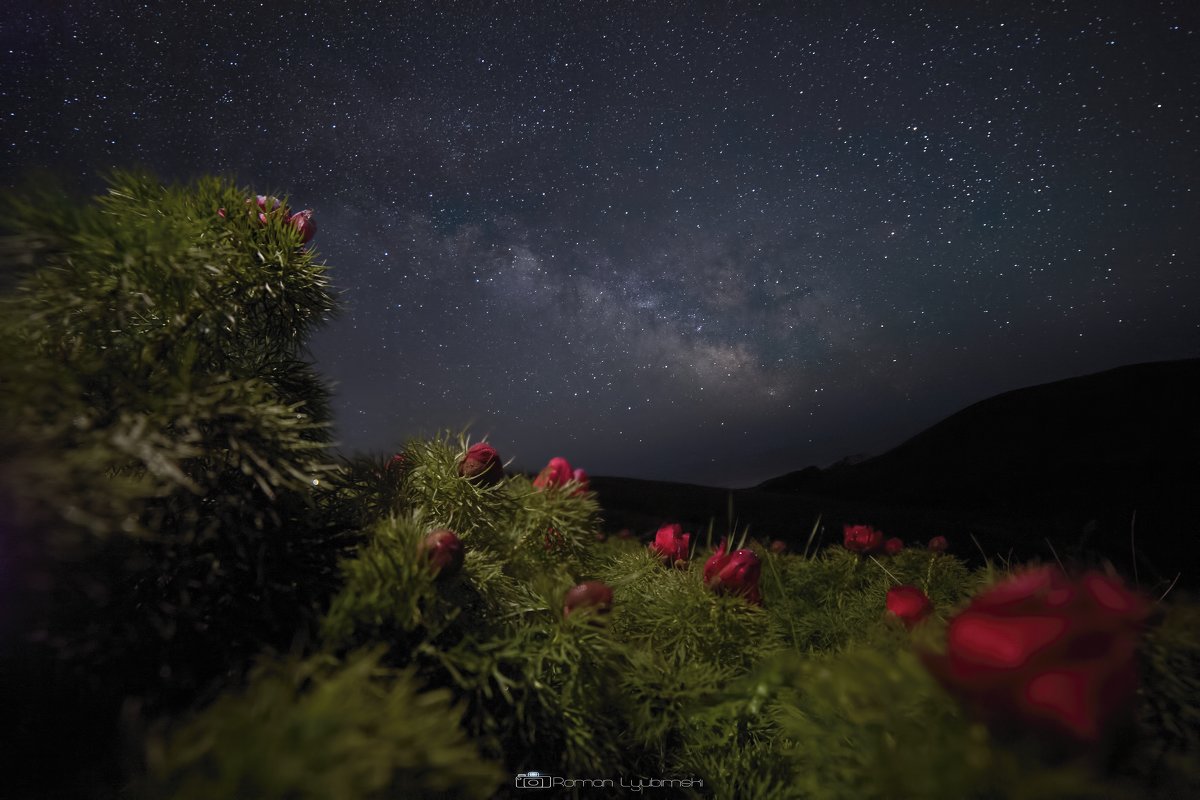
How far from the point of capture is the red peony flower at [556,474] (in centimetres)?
68

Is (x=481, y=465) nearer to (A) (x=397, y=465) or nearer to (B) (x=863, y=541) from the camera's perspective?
(A) (x=397, y=465)

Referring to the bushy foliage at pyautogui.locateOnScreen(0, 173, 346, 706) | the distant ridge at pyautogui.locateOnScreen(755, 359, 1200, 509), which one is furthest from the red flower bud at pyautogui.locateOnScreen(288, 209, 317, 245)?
the distant ridge at pyautogui.locateOnScreen(755, 359, 1200, 509)

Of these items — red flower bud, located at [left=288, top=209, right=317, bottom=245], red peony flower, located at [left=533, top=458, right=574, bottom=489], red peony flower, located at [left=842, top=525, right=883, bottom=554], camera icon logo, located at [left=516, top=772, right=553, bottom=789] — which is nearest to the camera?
camera icon logo, located at [left=516, top=772, right=553, bottom=789]

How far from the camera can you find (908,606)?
438mm

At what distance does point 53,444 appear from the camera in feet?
0.92

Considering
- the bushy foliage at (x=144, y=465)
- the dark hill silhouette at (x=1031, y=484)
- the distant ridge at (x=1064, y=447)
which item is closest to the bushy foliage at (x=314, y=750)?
the bushy foliage at (x=144, y=465)

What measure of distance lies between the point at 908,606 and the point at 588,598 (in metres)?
0.30

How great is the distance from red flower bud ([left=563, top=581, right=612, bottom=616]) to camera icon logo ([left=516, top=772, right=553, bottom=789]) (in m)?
0.12

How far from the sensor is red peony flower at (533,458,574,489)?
2.24ft

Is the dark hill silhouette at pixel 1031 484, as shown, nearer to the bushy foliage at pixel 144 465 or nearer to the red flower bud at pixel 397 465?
the red flower bud at pixel 397 465

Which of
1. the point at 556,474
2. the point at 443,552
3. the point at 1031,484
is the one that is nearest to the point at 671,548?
the point at 556,474

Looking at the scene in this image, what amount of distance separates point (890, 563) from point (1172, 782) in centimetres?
69

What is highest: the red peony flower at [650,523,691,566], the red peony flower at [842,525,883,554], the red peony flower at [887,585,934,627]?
the red peony flower at [650,523,691,566]

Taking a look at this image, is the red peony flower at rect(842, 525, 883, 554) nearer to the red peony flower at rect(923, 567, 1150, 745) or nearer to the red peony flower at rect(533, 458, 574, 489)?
the red peony flower at rect(533, 458, 574, 489)
